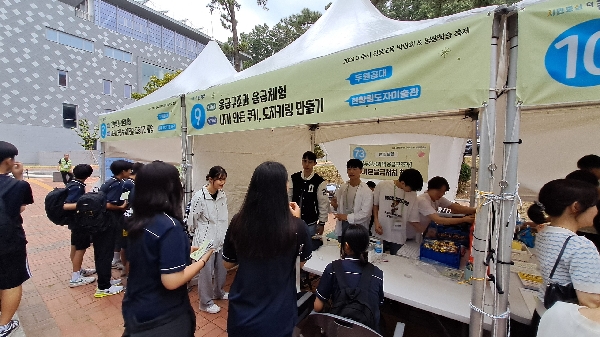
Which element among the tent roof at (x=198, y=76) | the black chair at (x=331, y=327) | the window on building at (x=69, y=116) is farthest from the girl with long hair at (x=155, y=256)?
the window on building at (x=69, y=116)

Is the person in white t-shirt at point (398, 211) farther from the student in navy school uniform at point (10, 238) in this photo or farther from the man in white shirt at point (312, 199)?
the student in navy school uniform at point (10, 238)

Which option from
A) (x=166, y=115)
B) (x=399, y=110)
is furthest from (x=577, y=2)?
(x=166, y=115)

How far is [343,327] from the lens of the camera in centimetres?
139

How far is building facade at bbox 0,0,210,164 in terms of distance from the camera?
1841 centimetres

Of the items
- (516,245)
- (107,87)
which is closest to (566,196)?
(516,245)

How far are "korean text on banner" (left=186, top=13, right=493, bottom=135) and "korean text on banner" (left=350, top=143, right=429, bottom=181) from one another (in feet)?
9.45

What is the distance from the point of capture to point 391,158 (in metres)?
4.77

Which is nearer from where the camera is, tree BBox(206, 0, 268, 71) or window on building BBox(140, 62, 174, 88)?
tree BBox(206, 0, 268, 71)

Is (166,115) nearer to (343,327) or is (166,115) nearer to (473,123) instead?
(343,327)

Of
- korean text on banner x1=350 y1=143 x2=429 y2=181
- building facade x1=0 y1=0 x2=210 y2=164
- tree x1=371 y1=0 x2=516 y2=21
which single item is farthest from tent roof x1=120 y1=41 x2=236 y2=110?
building facade x1=0 y1=0 x2=210 y2=164

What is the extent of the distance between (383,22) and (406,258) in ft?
7.28

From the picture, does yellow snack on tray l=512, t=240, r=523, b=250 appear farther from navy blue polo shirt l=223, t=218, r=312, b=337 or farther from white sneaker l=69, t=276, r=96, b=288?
white sneaker l=69, t=276, r=96, b=288

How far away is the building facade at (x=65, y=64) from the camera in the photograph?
18.4 m

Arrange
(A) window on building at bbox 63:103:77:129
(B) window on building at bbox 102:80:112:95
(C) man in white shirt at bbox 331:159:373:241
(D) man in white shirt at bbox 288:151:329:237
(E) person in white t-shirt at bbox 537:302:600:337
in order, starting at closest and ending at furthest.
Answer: (E) person in white t-shirt at bbox 537:302:600:337, (C) man in white shirt at bbox 331:159:373:241, (D) man in white shirt at bbox 288:151:329:237, (A) window on building at bbox 63:103:77:129, (B) window on building at bbox 102:80:112:95
